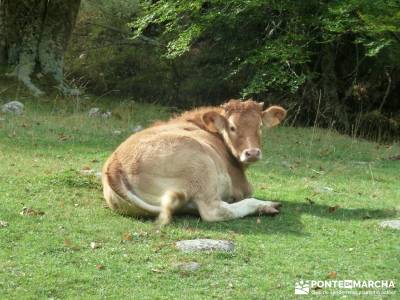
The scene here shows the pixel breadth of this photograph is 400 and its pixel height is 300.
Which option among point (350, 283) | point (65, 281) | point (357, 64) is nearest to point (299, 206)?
point (350, 283)

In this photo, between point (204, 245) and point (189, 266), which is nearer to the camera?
point (189, 266)

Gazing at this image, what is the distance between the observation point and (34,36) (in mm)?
20031

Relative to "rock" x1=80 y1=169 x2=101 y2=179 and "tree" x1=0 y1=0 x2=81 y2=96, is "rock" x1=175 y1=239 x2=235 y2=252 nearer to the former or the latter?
"rock" x1=80 y1=169 x2=101 y2=179

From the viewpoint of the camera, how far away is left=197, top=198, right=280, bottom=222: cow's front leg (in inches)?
333

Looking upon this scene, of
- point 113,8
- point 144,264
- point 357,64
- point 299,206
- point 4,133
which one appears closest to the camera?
point 144,264

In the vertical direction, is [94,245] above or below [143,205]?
below

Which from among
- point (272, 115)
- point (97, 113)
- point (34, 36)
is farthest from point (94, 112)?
point (272, 115)

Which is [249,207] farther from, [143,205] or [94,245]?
[94,245]

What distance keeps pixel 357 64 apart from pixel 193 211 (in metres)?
13.4

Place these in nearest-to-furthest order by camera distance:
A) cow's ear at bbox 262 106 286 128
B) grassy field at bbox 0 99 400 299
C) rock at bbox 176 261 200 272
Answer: grassy field at bbox 0 99 400 299, rock at bbox 176 261 200 272, cow's ear at bbox 262 106 286 128

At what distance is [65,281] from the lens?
6.38 meters

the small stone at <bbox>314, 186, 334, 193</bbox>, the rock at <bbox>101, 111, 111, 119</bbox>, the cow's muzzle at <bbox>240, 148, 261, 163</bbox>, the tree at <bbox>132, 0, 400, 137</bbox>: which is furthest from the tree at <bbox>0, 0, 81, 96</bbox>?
the cow's muzzle at <bbox>240, 148, 261, 163</bbox>

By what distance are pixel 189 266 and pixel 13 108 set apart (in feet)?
36.0

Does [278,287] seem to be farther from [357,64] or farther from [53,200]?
[357,64]
